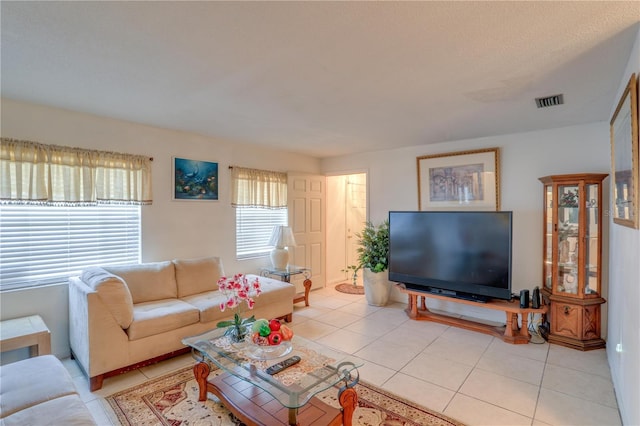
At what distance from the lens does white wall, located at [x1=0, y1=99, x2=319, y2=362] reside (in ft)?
9.48

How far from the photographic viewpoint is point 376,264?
→ 4738 millimetres

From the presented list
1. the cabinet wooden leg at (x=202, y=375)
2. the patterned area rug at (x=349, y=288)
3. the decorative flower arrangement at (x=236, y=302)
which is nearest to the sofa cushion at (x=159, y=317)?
the cabinet wooden leg at (x=202, y=375)

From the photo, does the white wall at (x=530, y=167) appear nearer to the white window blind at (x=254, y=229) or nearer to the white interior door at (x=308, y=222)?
the white interior door at (x=308, y=222)

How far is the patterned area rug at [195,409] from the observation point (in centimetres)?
216

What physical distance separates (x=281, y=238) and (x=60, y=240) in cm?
247

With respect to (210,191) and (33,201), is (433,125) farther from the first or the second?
(33,201)

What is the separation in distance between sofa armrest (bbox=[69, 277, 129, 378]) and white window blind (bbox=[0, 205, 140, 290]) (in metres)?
0.58

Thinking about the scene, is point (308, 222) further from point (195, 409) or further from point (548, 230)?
point (195, 409)

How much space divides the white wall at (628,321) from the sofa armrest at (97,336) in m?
3.45

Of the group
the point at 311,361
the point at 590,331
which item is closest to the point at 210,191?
the point at 311,361

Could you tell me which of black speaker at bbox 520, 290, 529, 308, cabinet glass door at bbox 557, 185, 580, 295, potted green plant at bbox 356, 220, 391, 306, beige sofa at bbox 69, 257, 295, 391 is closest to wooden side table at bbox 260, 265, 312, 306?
beige sofa at bbox 69, 257, 295, 391

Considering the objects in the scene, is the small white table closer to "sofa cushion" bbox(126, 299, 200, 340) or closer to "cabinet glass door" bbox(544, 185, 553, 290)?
"sofa cushion" bbox(126, 299, 200, 340)

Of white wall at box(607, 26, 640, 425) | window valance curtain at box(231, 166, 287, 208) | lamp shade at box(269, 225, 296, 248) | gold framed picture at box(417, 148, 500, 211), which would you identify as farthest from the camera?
lamp shade at box(269, 225, 296, 248)

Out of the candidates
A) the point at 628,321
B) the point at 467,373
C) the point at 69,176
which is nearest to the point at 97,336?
the point at 69,176
